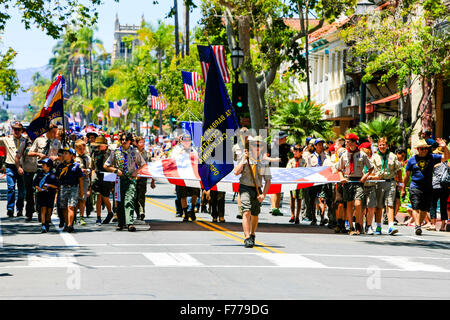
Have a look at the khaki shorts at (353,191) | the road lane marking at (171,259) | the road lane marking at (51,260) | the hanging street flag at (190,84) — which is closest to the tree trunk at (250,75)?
the hanging street flag at (190,84)

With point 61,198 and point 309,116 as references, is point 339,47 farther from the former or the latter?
point 61,198

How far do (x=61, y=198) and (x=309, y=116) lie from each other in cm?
1838

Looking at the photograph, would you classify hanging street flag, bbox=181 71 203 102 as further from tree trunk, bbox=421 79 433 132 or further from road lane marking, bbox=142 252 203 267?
road lane marking, bbox=142 252 203 267

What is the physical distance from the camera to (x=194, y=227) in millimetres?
18703

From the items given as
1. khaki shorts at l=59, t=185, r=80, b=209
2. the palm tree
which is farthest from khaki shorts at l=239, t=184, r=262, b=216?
the palm tree

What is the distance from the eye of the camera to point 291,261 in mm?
12891

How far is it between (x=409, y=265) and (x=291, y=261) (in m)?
1.70

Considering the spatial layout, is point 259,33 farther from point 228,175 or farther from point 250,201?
point 250,201

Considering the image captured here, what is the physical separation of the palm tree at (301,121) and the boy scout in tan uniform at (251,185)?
1885 cm

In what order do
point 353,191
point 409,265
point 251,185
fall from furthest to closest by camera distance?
point 353,191
point 251,185
point 409,265

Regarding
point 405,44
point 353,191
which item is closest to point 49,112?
point 353,191

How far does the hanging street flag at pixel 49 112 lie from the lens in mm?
19828

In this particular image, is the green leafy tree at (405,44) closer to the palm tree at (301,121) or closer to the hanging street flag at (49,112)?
the palm tree at (301,121)
